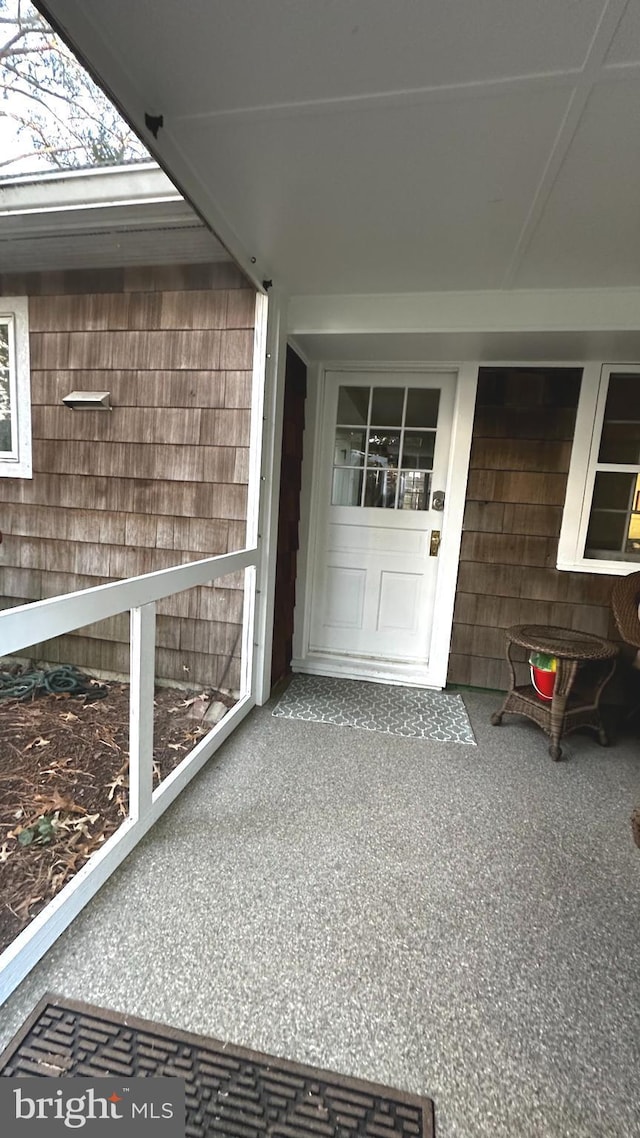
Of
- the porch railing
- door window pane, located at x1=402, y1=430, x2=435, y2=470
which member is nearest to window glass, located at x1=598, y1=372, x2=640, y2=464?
door window pane, located at x1=402, y1=430, x2=435, y2=470

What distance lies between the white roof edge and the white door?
1.32 m

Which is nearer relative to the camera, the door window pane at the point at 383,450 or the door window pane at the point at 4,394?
the door window pane at the point at 4,394

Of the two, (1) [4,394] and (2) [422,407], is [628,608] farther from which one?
(1) [4,394]

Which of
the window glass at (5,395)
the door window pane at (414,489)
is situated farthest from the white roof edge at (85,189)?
the door window pane at (414,489)

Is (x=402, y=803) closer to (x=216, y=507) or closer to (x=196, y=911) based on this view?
(x=196, y=911)

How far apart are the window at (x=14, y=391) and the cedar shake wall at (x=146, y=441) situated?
5cm

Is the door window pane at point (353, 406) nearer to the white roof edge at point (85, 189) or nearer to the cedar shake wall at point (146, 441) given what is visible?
the cedar shake wall at point (146, 441)

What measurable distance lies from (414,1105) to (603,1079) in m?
0.41

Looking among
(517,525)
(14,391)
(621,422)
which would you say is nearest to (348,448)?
(517,525)

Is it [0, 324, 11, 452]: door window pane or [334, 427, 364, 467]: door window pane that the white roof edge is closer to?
[0, 324, 11, 452]: door window pane

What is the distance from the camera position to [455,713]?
259 cm

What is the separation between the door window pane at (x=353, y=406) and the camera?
288 centimetres

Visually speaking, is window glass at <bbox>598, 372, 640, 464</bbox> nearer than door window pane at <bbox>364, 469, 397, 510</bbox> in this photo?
Yes
